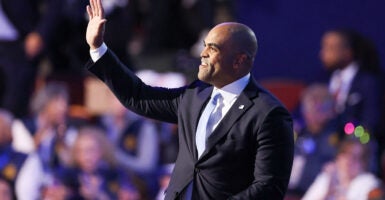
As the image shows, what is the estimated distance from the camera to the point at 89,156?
858cm

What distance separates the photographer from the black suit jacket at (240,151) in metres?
4.84

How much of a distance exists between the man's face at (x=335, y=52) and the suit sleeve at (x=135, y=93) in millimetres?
3717

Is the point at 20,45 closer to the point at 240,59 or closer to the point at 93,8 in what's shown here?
the point at 93,8

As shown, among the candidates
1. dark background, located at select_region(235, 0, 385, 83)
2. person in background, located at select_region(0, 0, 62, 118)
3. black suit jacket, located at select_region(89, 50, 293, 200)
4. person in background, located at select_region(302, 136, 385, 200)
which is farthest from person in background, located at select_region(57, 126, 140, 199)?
black suit jacket, located at select_region(89, 50, 293, 200)

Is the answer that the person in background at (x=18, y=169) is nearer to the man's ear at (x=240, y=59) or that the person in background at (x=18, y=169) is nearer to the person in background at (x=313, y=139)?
the person in background at (x=313, y=139)

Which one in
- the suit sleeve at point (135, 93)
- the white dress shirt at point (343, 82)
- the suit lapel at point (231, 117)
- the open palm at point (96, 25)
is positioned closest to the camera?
the suit lapel at point (231, 117)

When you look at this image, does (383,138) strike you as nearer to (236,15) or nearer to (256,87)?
(236,15)

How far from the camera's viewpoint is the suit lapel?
496cm

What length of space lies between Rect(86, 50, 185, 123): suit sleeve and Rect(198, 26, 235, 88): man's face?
0.32 meters

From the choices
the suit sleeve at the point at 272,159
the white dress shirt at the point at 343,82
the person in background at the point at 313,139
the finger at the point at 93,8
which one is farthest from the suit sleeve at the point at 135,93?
the white dress shirt at the point at 343,82

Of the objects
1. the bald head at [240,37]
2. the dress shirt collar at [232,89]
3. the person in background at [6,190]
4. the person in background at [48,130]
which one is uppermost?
the bald head at [240,37]

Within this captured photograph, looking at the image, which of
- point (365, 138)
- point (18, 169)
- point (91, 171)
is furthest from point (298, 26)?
point (18, 169)

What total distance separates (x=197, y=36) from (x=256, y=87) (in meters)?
5.26

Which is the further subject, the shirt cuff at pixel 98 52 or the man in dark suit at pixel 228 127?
the shirt cuff at pixel 98 52
